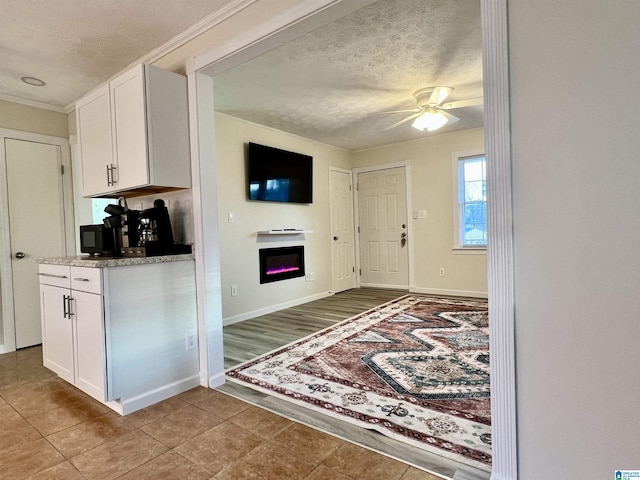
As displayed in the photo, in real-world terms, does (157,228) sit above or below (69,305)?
above

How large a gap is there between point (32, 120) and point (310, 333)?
3708 millimetres

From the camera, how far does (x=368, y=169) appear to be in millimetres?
6094

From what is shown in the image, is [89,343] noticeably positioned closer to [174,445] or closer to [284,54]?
[174,445]

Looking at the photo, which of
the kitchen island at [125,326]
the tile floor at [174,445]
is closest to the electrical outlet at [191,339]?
the kitchen island at [125,326]

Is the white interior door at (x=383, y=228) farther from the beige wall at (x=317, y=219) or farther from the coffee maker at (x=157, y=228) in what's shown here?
the coffee maker at (x=157, y=228)

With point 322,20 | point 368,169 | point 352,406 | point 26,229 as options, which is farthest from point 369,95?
point 26,229

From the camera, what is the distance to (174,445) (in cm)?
176

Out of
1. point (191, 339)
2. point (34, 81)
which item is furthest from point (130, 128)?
point (34, 81)

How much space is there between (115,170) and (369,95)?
2550mm

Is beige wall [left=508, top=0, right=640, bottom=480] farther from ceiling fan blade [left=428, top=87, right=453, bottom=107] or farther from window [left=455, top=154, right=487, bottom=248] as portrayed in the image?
window [left=455, top=154, right=487, bottom=248]

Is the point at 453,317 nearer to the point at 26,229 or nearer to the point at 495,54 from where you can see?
the point at 495,54

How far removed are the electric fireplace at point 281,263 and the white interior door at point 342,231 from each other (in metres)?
0.88

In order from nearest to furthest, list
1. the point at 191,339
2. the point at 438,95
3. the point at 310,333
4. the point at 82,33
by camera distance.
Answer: the point at 82,33 < the point at 191,339 < the point at 438,95 < the point at 310,333

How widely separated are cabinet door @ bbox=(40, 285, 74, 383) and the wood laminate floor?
3.64 feet
